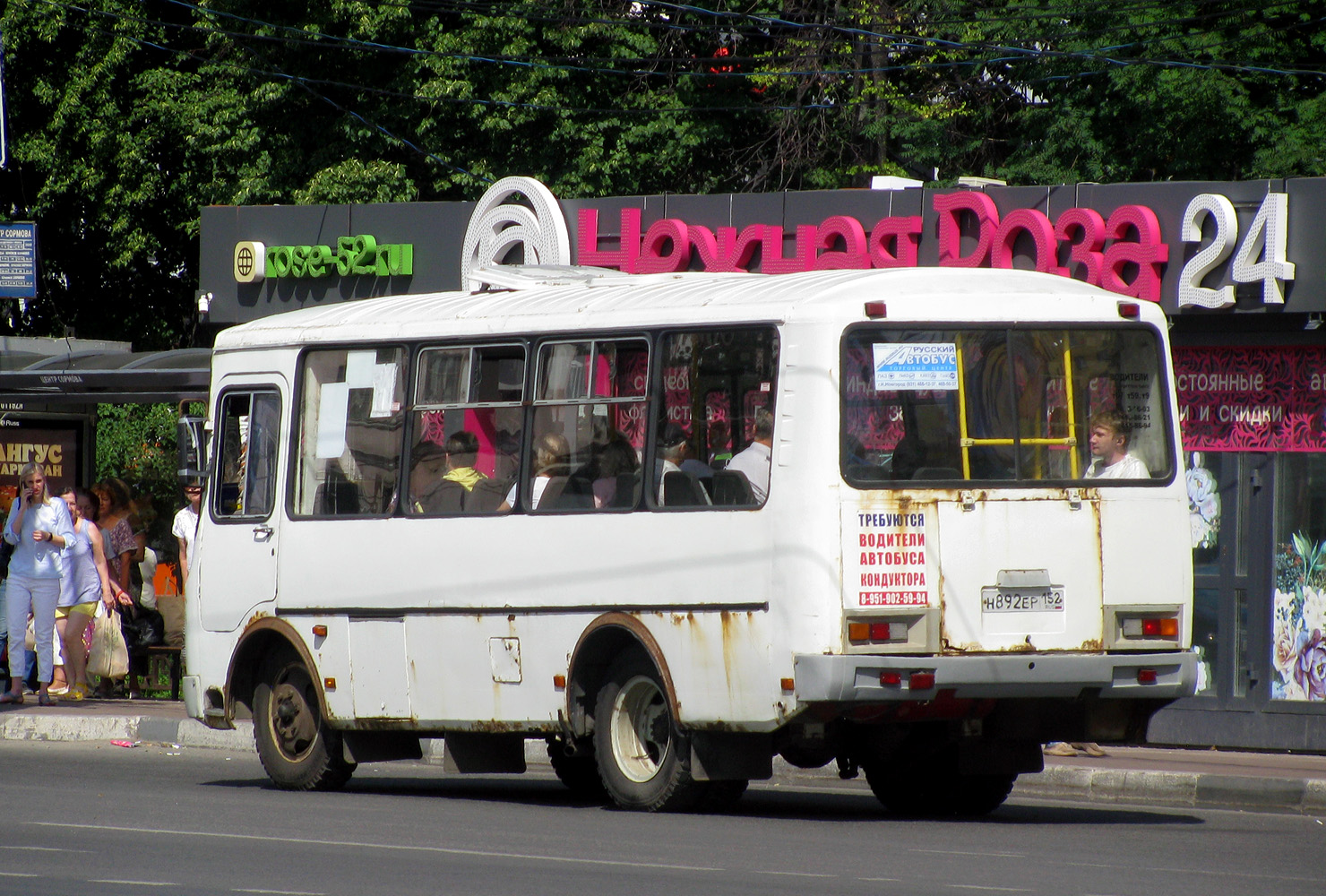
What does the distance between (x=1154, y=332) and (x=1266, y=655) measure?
5170 mm

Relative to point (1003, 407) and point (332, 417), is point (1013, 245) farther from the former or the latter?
point (1003, 407)

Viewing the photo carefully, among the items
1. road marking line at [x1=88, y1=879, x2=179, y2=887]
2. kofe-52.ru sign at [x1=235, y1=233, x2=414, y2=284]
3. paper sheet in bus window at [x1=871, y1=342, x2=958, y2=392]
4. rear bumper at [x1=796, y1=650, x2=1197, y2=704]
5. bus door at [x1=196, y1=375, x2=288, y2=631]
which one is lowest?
road marking line at [x1=88, y1=879, x2=179, y2=887]

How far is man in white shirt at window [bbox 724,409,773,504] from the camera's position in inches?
388

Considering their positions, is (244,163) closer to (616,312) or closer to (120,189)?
(120,189)

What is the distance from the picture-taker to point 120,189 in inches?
1254

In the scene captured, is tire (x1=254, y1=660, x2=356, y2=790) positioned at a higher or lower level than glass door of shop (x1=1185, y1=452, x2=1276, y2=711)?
lower

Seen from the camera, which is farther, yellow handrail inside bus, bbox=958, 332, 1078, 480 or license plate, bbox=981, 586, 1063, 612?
yellow handrail inside bus, bbox=958, 332, 1078, 480

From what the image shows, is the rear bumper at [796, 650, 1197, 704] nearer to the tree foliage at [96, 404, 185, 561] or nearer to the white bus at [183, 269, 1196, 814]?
the white bus at [183, 269, 1196, 814]

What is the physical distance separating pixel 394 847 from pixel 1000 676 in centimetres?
279

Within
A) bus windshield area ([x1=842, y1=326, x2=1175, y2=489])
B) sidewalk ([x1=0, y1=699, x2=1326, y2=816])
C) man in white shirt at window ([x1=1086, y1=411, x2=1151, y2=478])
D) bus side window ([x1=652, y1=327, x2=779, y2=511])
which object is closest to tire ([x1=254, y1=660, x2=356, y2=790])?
sidewalk ([x1=0, y1=699, x2=1326, y2=816])

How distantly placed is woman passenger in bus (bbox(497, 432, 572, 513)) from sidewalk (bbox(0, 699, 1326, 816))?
3.25 metres

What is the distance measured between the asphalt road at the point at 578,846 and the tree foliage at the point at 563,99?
1885cm

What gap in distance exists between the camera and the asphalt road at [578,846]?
25.1ft

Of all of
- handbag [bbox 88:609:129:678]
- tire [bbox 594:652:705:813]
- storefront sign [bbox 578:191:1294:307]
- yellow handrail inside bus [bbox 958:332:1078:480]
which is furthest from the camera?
handbag [bbox 88:609:129:678]
